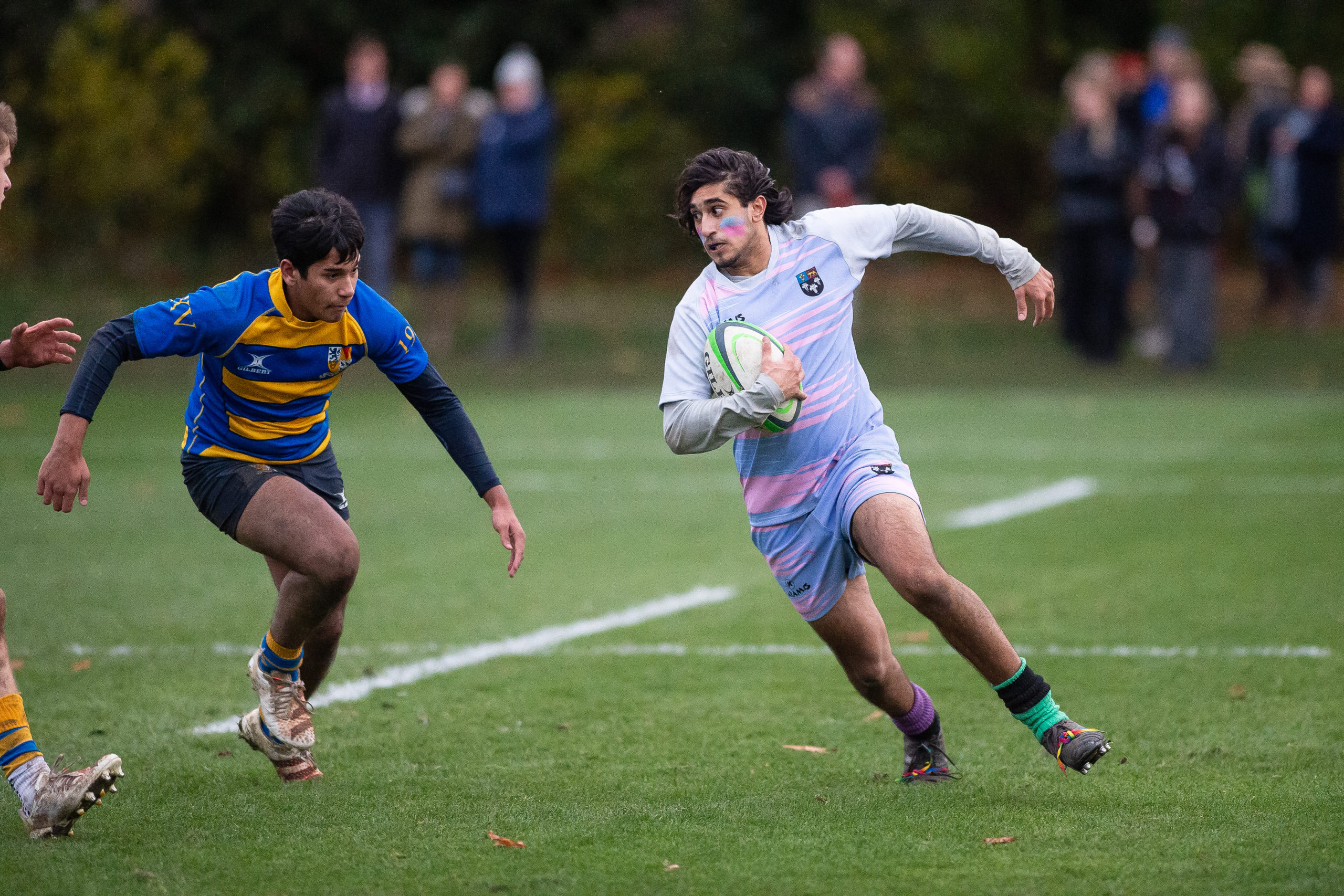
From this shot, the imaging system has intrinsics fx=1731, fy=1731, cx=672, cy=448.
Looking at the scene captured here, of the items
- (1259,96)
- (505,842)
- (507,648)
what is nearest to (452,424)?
(505,842)

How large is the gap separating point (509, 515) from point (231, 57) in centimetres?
2038

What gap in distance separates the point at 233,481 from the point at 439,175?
1276 centimetres

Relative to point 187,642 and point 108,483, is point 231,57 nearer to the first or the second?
point 108,483

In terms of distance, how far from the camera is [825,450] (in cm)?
536

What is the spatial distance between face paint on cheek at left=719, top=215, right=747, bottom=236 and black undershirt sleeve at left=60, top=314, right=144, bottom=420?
5.88ft

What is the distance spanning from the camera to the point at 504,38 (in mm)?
24188

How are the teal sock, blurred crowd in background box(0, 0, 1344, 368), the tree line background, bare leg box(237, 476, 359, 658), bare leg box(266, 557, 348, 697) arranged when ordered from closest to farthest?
1. the teal sock
2. bare leg box(237, 476, 359, 658)
3. bare leg box(266, 557, 348, 697)
4. blurred crowd in background box(0, 0, 1344, 368)
5. the tree line background

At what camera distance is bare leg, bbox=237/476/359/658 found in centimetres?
523

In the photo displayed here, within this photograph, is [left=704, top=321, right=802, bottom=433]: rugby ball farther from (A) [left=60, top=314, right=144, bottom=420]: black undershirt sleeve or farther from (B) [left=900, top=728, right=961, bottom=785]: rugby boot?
(A) [left=60, top=314, right=144, bottom=420]: black undershirt sleeve

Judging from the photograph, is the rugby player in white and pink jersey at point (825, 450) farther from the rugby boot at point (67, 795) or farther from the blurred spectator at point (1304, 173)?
the blurred spectator at point (1304, 173)

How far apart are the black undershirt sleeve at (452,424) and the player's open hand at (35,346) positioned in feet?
3.45

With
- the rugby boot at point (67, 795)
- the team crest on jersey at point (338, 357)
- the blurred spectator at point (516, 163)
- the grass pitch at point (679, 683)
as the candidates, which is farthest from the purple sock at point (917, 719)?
the blurred spectator at point (516, 163)

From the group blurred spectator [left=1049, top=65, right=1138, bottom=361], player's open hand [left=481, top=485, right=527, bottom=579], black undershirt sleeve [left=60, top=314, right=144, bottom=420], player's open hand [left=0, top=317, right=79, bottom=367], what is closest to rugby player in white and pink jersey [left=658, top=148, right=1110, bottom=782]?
player's open hand [left=481, top=485, right=527, bottom=579]

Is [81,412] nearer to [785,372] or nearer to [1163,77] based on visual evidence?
[785,372]
